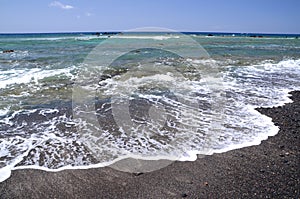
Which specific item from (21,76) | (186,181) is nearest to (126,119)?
(186,181)

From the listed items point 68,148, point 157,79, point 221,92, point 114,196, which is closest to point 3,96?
point 68,148

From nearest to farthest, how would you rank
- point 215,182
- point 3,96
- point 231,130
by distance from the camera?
point 215,182 < point 231,130 < point 3,96

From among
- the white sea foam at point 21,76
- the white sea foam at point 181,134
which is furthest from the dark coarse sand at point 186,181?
the white sea foam at point 21,76

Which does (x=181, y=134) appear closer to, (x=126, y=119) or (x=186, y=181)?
(x=126, y=119)

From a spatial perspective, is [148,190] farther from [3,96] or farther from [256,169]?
[3,96]

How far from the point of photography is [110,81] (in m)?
12.7

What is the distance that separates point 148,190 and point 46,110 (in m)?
5.38

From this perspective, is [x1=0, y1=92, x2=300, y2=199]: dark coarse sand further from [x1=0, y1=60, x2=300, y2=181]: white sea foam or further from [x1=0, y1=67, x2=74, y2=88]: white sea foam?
[x1=0, y1=67, x2=74, y2=88]: white sea foam

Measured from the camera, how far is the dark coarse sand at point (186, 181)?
12.6 feet

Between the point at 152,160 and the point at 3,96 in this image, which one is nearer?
the point at 152,160

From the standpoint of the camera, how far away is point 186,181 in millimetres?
4160

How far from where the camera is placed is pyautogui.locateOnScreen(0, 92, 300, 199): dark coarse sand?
12.6 ft

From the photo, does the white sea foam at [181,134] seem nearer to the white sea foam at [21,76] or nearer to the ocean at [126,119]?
the ocean at [126,119]

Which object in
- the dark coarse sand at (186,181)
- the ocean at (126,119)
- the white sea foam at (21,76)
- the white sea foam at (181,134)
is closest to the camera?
the dark coarse sand at (186,181)
